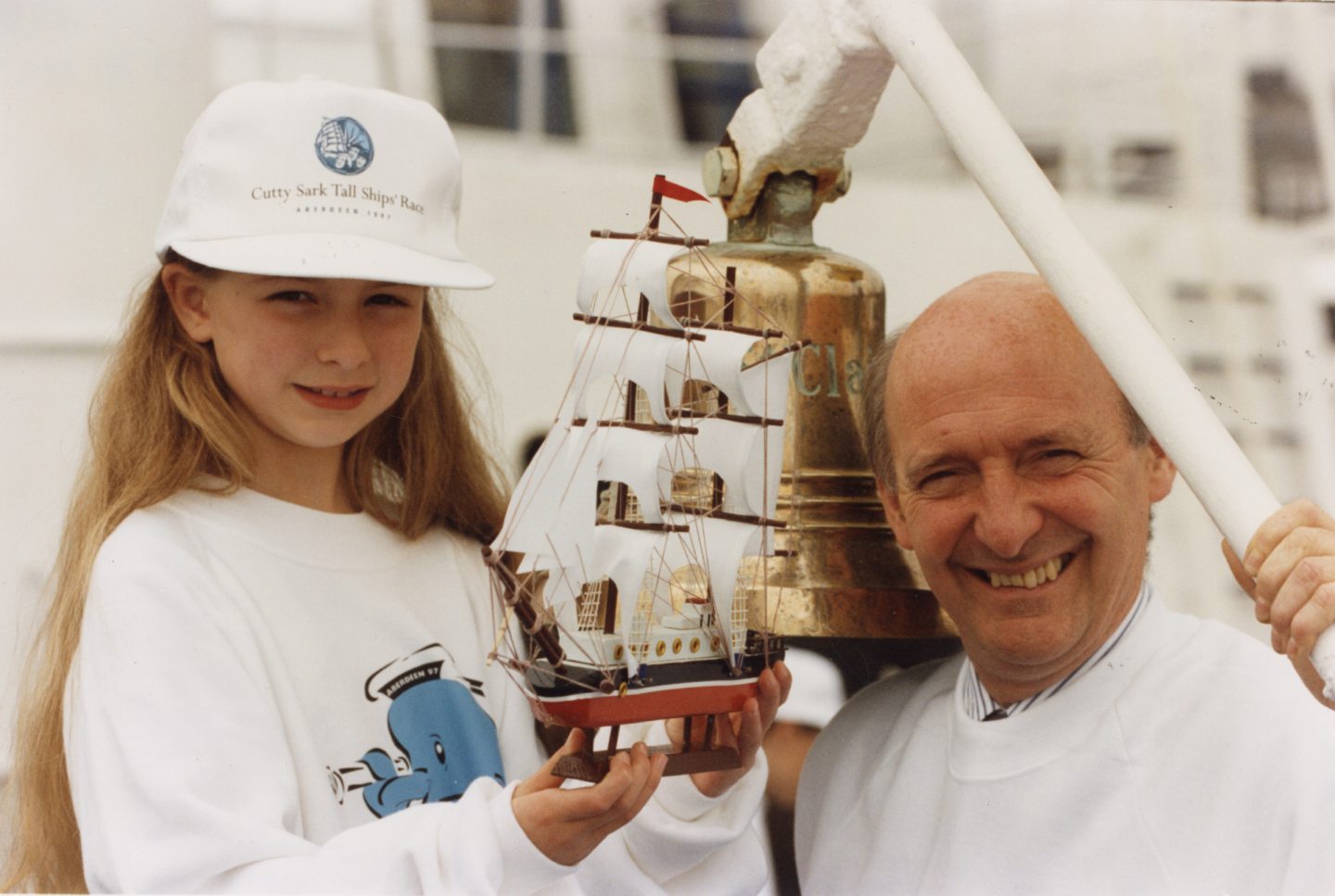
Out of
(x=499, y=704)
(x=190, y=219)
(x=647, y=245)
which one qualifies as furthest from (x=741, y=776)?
(x=190, y=219)

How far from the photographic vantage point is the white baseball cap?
1.45m

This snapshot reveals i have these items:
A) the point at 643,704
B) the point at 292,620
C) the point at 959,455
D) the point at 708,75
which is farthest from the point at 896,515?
the point at 708,75

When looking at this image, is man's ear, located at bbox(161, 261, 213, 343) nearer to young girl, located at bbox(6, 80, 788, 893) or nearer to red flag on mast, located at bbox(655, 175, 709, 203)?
young girl, located at bbox(6, 80, 788, 893)

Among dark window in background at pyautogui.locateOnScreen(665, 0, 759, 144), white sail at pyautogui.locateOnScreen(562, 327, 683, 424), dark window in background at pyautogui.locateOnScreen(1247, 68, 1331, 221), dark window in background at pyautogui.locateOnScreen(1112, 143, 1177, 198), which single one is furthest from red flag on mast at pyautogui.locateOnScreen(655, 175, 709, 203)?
dark window in background at pyautogui.locateOnScreen(1247, 68, 1331, 221)

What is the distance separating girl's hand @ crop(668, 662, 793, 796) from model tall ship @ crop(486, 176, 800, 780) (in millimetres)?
15

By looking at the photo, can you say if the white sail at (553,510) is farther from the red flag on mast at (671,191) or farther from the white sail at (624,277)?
the red flag on mast at (671,191)

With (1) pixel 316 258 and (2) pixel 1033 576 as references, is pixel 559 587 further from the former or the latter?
(2) pixel 1033 576

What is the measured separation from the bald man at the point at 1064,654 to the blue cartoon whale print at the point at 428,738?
0.55m

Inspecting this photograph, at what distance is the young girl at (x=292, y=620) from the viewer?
Answer: 134 cm

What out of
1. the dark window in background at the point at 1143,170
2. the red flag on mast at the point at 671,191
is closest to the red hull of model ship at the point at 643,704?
the red flag on mast at the point at 671,191

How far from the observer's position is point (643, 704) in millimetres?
1365

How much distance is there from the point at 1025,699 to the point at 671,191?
0.76m

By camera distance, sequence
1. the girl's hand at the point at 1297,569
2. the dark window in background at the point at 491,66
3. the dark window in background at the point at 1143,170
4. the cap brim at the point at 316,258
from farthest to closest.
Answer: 1. the dark window in background at the point at 1143,170
2. the dark window in background at the point at 491,66
3. the cap brim at the point at 316,258
4. the girl's hand at the point at 1297,569

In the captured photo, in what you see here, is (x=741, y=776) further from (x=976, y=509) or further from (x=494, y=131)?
(x=494, y=131)
